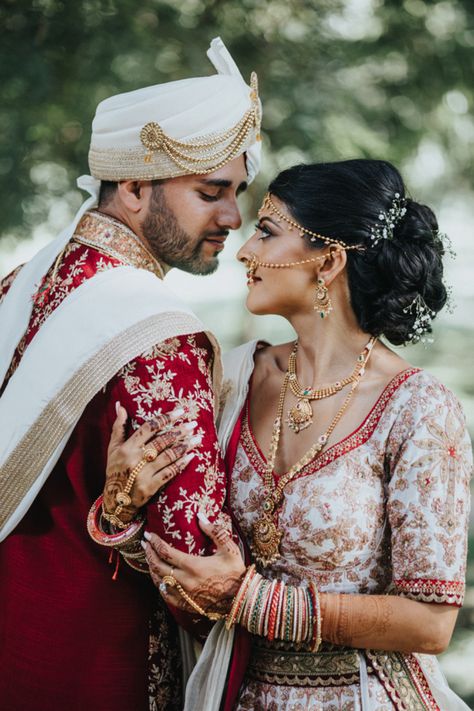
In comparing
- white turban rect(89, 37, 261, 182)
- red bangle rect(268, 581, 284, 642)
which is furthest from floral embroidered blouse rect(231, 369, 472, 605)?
white turban rect(89, 37, 261, 182)

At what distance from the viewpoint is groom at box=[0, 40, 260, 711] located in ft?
6.25

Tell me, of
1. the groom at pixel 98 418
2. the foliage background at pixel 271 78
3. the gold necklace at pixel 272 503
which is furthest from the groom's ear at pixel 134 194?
the foliage background at pixel 271 78

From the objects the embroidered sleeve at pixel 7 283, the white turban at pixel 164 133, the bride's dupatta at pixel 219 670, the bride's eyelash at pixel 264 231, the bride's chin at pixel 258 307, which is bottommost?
the bride's dupatta at pixel 219 670

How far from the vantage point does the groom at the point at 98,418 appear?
191cm

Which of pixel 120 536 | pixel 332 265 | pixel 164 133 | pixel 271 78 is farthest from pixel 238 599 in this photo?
pixel 271 78

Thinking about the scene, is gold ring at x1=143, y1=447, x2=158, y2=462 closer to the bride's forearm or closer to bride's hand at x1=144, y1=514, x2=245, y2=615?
bride's hand at x1=144, y1=514, x2=245, y2=615

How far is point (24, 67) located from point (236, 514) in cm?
298

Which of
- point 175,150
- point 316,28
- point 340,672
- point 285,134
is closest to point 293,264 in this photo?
point 175,150

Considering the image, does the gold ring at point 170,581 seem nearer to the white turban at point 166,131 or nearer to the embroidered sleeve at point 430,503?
the embroidered sleeve at point 430,503

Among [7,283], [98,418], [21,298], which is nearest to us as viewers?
[98,418]

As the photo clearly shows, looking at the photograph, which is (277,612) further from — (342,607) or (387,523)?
(387,523)

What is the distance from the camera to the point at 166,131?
A: 2221mm

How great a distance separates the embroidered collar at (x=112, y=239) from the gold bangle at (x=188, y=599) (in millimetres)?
720

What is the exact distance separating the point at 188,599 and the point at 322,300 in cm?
76
